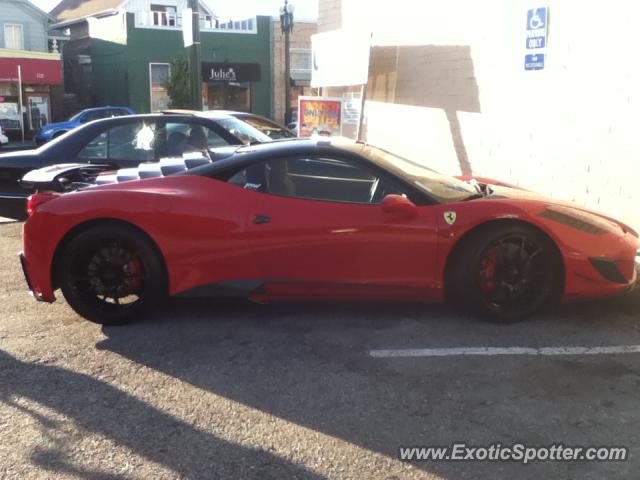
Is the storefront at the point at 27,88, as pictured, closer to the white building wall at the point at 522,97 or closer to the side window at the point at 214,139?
the white building wall at the point at 522,97

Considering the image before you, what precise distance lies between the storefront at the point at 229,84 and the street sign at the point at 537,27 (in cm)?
2530

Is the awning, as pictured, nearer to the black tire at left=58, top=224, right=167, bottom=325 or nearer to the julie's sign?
the julie's sign

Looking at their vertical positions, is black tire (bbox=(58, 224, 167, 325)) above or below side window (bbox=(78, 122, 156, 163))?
below

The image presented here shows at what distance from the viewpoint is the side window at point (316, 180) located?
475 cm

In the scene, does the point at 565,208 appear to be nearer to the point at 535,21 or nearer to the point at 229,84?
the point at 535,21

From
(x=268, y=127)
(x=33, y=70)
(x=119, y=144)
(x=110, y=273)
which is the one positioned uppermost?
(x=33, y=70)

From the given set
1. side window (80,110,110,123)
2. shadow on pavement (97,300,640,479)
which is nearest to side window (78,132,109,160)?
shadow on pavement (97,300,640,479)

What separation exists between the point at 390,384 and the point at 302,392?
1.60ft

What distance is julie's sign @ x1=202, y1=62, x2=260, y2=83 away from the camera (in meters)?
32.6

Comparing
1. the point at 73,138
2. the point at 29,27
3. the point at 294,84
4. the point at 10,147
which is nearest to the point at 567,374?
the point at 73,138

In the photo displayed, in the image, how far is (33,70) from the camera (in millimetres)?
30906

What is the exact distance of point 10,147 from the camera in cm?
2755

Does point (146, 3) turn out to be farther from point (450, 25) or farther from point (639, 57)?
point (639, 57)

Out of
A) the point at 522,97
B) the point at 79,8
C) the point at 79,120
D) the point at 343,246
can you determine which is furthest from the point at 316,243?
the point at 79,8
